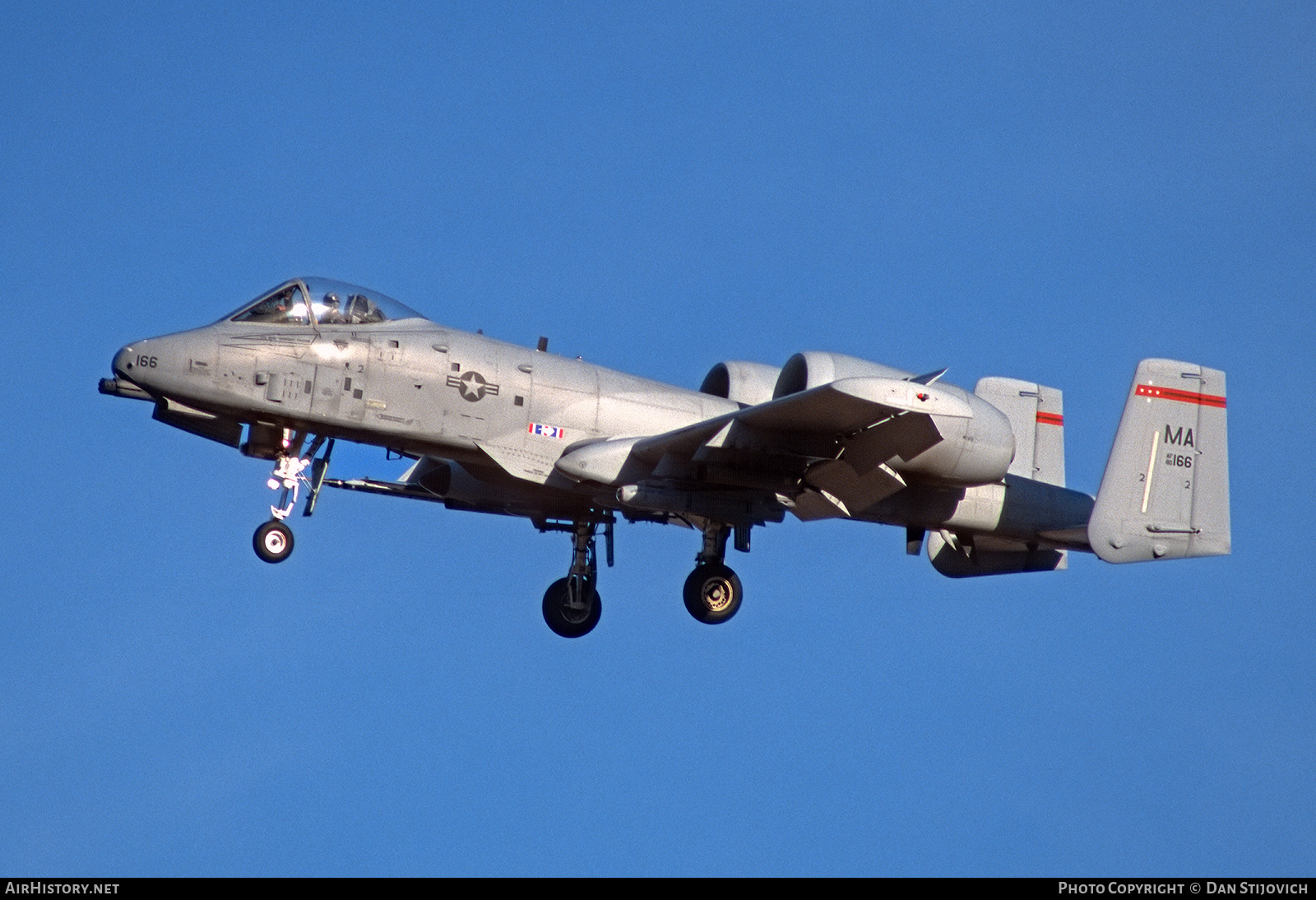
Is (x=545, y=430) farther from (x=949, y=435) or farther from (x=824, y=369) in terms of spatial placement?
(x=949, y=435)

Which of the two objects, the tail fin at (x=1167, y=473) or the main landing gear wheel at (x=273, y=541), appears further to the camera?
the tail fin at (x=1167, y=473)

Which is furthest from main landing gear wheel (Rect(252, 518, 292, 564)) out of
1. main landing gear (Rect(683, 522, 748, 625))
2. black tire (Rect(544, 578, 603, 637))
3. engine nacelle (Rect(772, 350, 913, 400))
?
engine nacelle (Rect(772, 350, 913, 400))

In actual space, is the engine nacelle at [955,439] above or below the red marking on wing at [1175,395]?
below

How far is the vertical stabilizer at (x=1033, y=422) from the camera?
951 inches

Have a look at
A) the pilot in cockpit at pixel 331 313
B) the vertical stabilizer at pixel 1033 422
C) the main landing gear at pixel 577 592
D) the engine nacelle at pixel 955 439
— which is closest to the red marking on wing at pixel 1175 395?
the vertical stabilizer at pixel 1033 422

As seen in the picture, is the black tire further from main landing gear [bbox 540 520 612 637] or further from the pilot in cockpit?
the pilot in cockpit

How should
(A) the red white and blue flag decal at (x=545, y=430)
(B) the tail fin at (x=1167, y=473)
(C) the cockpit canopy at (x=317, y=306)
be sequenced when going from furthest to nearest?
(B) the tail fin at (x=1167, y=473), (A) the red white and blue flag decal at (x=545, y=430), (C) the cockpit canopy at (x=317, y=306)

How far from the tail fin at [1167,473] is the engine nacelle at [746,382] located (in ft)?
14.8

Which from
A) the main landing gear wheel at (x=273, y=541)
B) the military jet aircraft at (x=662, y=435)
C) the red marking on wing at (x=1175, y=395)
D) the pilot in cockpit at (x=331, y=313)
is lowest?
the main landing gear wheel at (x=273, y=541)

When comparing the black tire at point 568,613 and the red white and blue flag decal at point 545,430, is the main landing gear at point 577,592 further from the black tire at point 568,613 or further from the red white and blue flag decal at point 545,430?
the red white and blue flag decal at point 545,430

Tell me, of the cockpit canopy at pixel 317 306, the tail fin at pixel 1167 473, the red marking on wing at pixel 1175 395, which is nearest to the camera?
the cockpit canopy at pixel 317 306

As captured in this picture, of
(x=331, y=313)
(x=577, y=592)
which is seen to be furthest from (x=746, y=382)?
(x=331, y=313)
